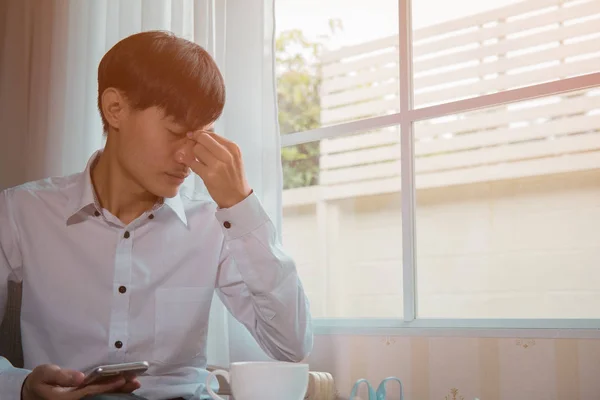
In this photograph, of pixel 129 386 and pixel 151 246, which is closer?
pixel 129 386

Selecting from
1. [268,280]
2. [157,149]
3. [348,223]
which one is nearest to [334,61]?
[348,223]

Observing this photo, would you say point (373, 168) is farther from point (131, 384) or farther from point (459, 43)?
point (131, 384)

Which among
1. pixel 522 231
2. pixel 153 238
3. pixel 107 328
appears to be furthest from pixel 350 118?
pixel 107 328

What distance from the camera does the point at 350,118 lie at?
194cm

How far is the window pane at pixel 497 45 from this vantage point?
1581 mm

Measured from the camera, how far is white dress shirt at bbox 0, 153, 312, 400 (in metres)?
1.38

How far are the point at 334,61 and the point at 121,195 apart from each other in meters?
0.81

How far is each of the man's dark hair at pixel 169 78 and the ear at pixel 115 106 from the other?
14 mm

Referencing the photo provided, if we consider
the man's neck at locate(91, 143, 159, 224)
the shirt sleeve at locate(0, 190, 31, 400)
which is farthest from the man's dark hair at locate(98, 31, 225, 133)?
the shirt sleeve at locate(0, 190, 31, 400)

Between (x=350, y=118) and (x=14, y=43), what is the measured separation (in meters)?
1.06

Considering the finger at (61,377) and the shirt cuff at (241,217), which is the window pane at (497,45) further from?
the finger at (61,377)

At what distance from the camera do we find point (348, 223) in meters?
1.89

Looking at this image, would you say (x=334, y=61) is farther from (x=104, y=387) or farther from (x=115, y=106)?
(x=104, y=387)

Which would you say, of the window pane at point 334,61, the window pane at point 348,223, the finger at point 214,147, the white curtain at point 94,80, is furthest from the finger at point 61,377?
the window pane at point 334,61
